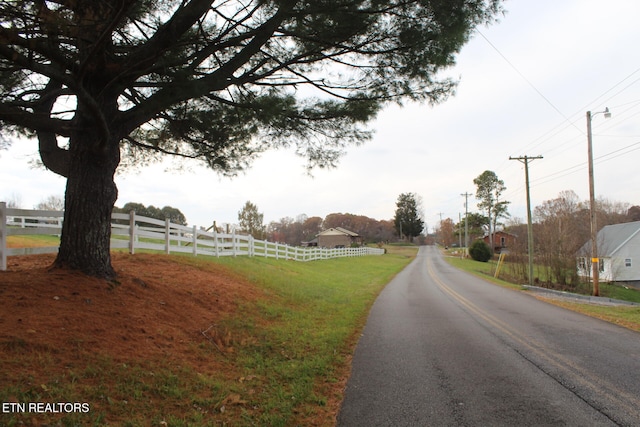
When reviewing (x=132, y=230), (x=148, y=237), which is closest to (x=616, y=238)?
(x=148, y=237)

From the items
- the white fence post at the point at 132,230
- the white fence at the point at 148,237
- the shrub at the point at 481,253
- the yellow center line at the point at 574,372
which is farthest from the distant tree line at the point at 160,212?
the yellow center line at the point at 574,372

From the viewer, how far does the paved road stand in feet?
13.4

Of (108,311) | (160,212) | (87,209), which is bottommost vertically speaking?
(108,311)

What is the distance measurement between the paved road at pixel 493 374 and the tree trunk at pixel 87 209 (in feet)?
14.6

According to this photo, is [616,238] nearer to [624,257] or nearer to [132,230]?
[624,257]

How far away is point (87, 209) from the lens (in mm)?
6410

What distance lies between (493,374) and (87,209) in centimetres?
647

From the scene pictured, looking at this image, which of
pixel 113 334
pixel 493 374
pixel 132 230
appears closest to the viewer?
pixel 113 334

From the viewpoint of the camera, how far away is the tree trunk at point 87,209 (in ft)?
21.0

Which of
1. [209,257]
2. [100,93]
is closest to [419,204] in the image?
[209,257]

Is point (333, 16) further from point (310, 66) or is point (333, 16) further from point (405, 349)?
point (405, 349)

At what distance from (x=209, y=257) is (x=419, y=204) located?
352ft

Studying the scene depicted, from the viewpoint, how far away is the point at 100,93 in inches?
245

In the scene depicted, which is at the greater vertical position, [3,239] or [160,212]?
[160,212]
